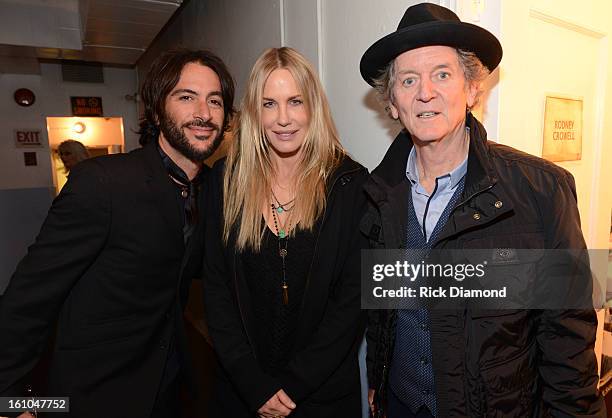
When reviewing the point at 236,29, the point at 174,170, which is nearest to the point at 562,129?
the point at 174,170

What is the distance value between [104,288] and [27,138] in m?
6.43

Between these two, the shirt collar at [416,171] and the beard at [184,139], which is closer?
the shirt collar at [416,171]

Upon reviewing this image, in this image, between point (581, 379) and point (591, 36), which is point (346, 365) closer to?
point (581, 379)

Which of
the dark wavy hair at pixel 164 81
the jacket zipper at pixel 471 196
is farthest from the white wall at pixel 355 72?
the jacket zipper at pixel 471 196

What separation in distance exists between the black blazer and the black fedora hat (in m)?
1.04

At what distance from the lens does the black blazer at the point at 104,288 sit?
144 centimetres

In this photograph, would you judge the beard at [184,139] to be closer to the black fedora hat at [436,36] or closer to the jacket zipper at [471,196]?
the black fedora hat at [436,36]

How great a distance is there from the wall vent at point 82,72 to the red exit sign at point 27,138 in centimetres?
110

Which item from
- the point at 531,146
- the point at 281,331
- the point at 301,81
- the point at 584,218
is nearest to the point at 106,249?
the point at 281,331

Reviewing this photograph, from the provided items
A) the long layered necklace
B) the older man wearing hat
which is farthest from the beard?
the older man wearing hat

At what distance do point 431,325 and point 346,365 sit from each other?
577 mm

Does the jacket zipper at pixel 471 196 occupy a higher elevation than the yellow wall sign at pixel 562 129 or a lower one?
lower

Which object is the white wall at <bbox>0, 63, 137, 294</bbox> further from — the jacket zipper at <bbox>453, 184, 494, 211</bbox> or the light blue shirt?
the jacket zipper at <bbox>453, 184, 494, 211</bbox>

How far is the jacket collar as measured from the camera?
1.16 metres
